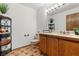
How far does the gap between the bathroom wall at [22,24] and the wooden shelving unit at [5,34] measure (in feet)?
0.28

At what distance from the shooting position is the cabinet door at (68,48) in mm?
1467

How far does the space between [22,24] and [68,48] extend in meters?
1.07

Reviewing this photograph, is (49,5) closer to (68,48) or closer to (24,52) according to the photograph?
(68,48)

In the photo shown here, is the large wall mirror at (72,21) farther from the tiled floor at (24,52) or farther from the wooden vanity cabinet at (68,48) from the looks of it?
the tiled floor at (24,52)

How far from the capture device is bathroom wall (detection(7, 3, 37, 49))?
1.93 metres

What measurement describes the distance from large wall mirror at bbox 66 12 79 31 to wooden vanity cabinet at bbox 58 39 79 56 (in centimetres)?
27

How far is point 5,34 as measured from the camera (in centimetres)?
199

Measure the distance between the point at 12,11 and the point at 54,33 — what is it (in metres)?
1.01

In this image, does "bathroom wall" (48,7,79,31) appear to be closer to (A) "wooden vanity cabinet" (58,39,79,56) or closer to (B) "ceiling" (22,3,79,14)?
(B) "ceiling" (22,3,79,14)

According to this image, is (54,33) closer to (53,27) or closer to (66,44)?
(53,27)

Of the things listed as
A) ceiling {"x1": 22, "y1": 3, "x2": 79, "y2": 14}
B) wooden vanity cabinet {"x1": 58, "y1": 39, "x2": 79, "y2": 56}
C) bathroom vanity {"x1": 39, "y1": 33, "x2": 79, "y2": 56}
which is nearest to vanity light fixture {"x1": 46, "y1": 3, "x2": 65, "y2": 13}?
ceiling {"x1": 22, "y1": 3, "x2": 79, "y2": 14}

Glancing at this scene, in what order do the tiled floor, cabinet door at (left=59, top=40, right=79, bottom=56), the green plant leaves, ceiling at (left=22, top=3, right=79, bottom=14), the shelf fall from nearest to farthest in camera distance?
cabinet door at (left=59, top=40, right=79, bottom=56), ceiling at (left=22, top=3, right=79, bottom=14), the green plant leaves, the tiled floor, the shelf

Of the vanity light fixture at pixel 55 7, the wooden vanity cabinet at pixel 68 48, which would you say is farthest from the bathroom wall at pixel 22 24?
the wooden vanity cabinet at pixel 68 48

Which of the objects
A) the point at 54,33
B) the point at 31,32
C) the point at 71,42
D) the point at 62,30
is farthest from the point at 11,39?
the point at 71,42
